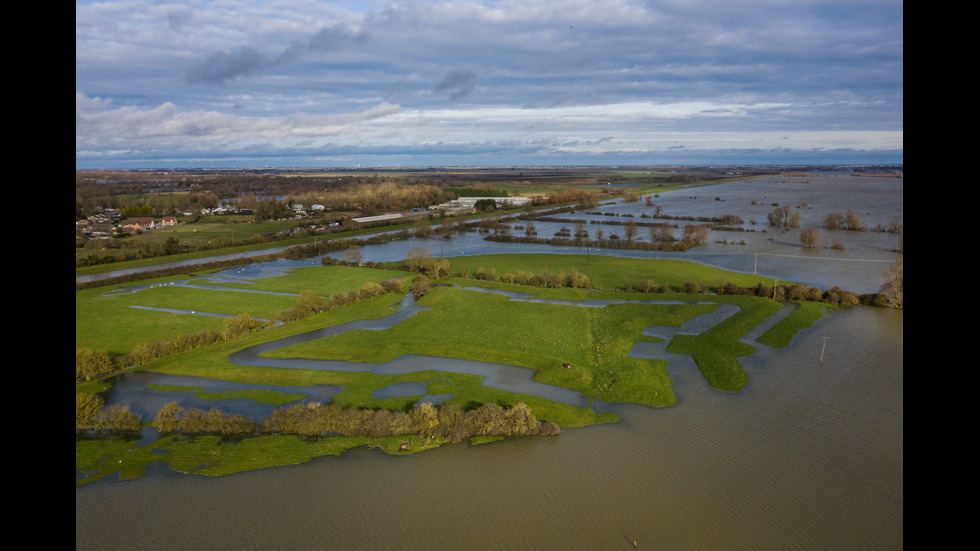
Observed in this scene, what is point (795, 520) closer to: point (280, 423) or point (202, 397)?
point (280, 423)

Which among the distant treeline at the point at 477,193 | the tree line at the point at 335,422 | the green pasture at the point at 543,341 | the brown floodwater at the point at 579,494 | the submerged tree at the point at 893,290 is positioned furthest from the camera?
the distant treeline at the point at 477,193

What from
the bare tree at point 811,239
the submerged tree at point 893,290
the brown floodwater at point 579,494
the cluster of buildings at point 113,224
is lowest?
the brown floodwater at point 579,494

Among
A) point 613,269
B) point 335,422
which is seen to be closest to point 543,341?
point 335,422

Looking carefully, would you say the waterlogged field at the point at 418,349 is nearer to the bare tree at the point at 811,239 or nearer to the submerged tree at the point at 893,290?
the submerged tree at the point at 893,290

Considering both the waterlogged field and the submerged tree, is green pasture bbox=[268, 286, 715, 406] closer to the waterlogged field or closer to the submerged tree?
the waterlogged field

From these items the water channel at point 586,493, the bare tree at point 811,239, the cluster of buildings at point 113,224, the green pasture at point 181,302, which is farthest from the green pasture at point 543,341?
the cluster of buildings at point 113,224
